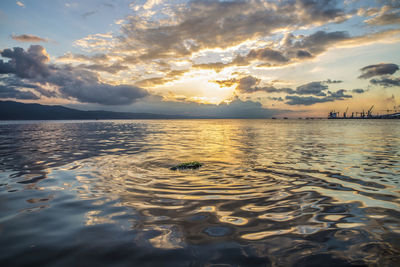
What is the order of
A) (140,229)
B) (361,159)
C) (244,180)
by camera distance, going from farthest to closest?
(361,159) → (244,180) → (140,229)

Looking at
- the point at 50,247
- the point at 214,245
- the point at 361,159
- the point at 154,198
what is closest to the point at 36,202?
the point at 50,247

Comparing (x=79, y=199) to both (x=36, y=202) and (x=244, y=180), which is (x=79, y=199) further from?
(x=244, y=180)

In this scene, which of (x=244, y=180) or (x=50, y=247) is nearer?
(x=50, y=247)

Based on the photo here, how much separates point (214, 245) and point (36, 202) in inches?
259

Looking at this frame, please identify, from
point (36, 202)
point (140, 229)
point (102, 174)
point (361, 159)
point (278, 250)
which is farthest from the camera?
point (361, 159)

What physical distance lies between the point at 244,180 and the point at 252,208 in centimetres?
323

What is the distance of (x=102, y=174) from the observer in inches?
435

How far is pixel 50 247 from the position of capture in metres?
4.48

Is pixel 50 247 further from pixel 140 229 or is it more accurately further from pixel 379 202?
pixel 379 202

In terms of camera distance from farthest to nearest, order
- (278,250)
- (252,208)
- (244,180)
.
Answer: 1. (244,180)
2. (252,208)
3. (278,250)

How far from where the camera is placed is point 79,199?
7418 mm

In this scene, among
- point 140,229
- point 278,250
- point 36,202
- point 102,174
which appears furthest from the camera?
point 102,174

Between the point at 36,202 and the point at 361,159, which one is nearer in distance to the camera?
the point at 36,202

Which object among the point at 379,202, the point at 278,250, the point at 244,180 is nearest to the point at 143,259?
the point at 278,250
